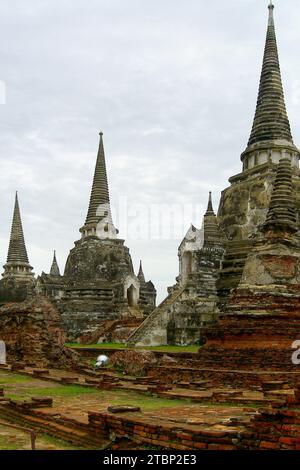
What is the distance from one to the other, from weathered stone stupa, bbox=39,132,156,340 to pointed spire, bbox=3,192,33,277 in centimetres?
950

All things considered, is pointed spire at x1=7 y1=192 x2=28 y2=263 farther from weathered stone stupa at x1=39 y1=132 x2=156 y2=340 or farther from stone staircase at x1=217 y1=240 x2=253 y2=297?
stone staircase at x1=217 y1=240 x2=253 y2=297

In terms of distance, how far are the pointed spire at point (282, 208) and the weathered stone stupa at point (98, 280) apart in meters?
13.8

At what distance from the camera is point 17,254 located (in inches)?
1882

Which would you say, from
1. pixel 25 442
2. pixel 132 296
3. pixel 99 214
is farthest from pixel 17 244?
pixel 25 442

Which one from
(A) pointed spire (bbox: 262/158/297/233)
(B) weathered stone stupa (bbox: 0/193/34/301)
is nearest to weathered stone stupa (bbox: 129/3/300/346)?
(A) pointed spire (bbox: 262/158/297/233)

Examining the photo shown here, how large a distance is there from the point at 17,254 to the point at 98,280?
13.3 meters

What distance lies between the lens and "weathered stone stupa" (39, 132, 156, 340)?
115 feet

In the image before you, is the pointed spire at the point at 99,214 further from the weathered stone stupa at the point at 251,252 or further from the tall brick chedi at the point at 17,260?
the tall brick chedi at the point at 17,260

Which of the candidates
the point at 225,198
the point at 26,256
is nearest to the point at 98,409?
the point at 225,198

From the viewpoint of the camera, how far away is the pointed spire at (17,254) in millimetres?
47312

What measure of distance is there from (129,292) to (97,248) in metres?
3.39

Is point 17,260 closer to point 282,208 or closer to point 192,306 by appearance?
point 192,306

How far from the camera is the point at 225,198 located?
1280 inches

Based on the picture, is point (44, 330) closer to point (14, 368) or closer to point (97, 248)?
point (14, 368)
